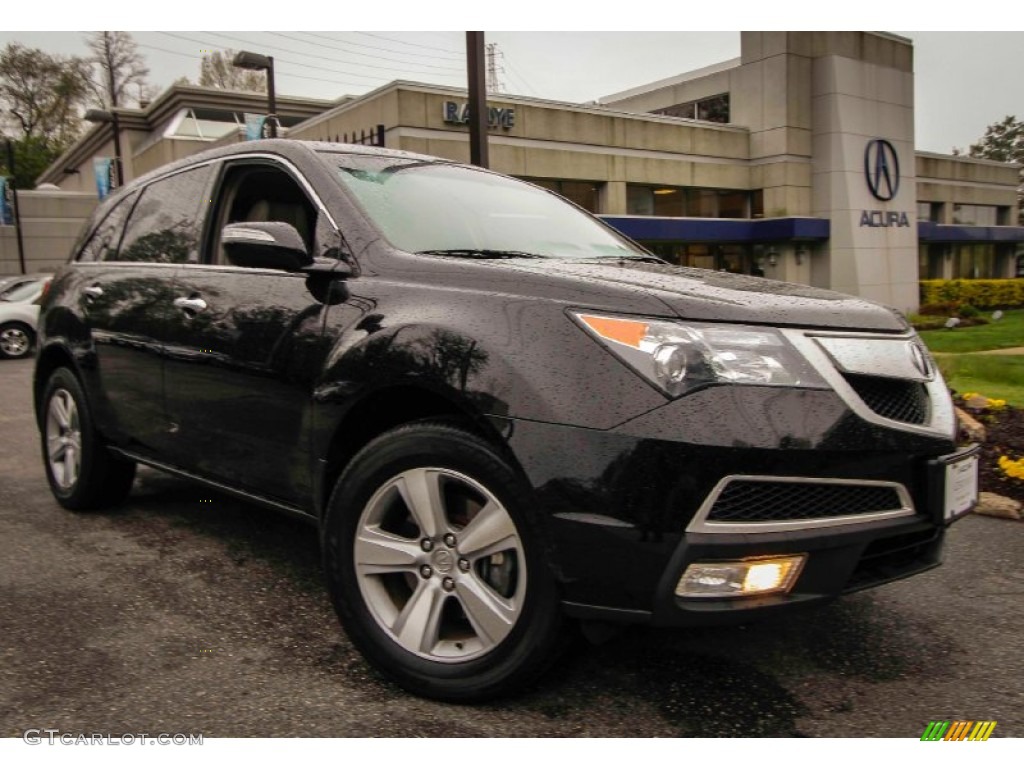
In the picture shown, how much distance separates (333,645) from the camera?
2951 millimetres

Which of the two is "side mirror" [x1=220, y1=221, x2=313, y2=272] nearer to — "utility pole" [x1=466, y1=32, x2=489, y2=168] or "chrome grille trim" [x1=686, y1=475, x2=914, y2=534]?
"chrome grille trim" [x1=686, y1=475, x2=914, y2=534]

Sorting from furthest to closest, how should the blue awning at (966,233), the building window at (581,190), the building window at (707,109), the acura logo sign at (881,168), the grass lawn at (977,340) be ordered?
1. the blue awning at (966,233)
2. the building window at (707,109)
3. the acura logo sign at (881,168)
4. the building window at (581,190)
5. the grass lawn at (977,340)

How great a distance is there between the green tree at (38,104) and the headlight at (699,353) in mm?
35049

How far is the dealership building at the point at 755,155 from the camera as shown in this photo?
83.3 ft

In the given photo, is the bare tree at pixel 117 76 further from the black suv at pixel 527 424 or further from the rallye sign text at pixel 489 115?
the black suv at pixel 527 424

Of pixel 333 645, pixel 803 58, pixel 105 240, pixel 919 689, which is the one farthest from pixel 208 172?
pixel 803 58

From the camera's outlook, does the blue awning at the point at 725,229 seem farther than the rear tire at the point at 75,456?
Yes

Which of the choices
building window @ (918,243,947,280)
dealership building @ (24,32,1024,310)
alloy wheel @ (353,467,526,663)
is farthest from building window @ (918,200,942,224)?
alloy wheel @ (353,467,526,663)

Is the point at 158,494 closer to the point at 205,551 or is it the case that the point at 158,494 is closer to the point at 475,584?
the point at 205,551

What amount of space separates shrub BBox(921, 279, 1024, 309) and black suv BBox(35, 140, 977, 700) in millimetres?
33199

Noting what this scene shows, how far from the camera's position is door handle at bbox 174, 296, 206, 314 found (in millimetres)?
3461

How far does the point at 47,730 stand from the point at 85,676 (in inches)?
12.9

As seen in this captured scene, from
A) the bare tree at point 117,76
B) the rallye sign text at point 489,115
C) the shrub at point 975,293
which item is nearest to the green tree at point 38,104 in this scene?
the bare tree at point 117,76

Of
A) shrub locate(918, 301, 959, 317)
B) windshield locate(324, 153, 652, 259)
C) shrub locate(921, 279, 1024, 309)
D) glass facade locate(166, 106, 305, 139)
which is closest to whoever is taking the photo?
Result: windshield locate(324, 153, 652, 259)
